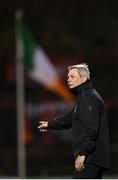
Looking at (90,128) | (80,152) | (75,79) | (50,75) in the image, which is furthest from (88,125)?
(50,75)

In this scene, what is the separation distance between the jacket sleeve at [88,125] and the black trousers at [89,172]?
0.15 m

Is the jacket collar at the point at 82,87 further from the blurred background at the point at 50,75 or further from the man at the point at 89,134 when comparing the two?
the blurred background at the point at 50,75

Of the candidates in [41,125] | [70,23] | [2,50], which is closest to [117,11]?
[70,23]

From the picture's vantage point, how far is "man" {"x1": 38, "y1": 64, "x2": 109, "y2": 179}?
8000 mm

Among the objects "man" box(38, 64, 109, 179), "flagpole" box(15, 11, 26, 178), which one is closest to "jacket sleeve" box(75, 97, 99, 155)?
"man" box(38, 64, 109, 179)

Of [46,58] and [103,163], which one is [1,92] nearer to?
[46,58]

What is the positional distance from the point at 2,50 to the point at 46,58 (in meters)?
2.60

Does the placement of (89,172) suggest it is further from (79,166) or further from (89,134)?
(89,134)

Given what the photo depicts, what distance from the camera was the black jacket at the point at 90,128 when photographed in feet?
26.2

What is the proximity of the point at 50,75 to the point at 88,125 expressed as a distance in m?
16.8

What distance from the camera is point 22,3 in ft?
93.6

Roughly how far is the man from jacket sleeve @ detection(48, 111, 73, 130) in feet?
0.78

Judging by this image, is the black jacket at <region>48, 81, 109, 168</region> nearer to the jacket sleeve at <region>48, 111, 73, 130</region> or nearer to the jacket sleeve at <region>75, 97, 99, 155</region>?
the jacket sleeve at <region>75, 97, 99, 155</region>

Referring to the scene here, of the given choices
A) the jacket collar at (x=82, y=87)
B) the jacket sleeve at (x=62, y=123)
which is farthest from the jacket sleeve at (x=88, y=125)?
the jacket sleeve at (x=62, y=123)
